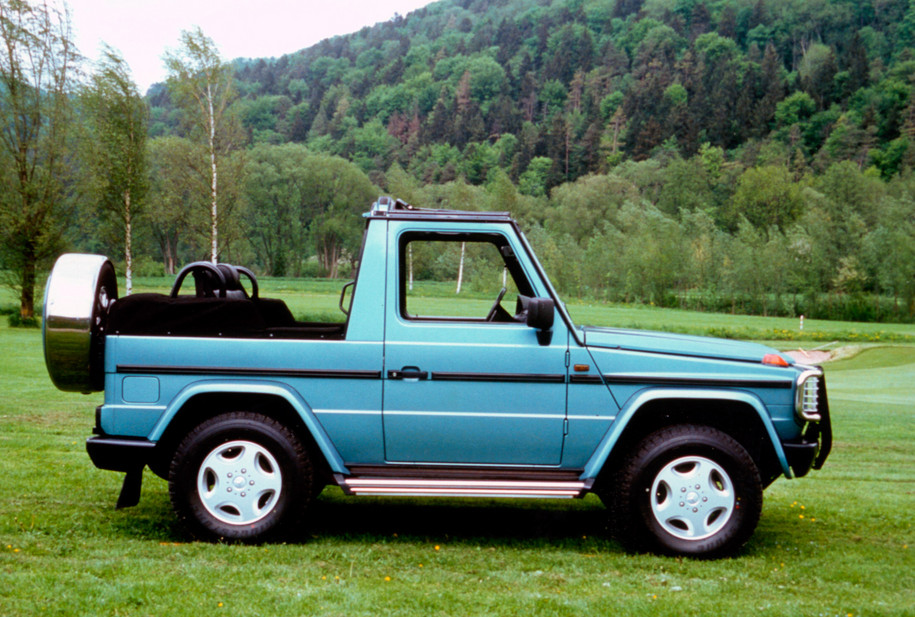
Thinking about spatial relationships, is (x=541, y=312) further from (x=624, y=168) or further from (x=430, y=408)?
(x=624, y=168)

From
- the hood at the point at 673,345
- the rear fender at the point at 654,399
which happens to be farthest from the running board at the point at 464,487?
the hood at the point at 673,345

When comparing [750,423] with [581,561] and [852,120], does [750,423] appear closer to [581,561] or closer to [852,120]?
[581,561]

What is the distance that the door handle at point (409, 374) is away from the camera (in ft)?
17.7

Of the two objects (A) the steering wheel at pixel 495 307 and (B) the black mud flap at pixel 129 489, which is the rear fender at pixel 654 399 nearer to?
(A) the steering wheel at pixel 495 307

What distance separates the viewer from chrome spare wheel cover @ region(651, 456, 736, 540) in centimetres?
538

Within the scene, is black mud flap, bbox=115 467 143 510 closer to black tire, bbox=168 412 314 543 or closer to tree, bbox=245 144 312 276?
black tire, bbox=168 412 314 543

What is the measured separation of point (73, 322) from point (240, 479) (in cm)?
148

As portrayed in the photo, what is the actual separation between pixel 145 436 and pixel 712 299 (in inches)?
2470

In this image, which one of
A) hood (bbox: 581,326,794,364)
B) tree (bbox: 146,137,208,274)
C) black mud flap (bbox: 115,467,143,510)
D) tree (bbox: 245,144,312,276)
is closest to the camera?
hood (bbox: 581,326,794,364)

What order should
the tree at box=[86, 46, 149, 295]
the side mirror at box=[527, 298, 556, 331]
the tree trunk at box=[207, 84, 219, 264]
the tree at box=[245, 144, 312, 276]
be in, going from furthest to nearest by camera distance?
the tree at box=[245, 144, 312, 276]
the tree trunk at box=[207, 84, 219, 264]
the tree at box=[86, 46, 149, 295]
the side mirror at box=[527, 298, 556, 331]

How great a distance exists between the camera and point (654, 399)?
5.43 meters

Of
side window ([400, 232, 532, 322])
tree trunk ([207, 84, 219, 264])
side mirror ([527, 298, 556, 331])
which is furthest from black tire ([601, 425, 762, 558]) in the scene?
tree trunk ([207, 84, 219, 264])

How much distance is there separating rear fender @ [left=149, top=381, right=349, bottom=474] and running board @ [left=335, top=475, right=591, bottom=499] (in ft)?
0.81

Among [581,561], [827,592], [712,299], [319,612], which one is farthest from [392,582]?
[712,299]
